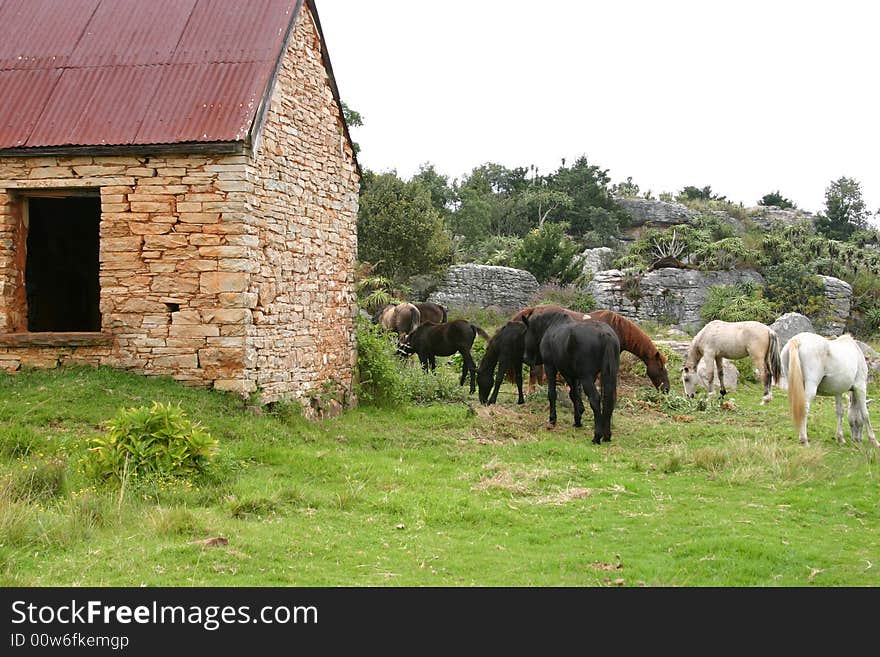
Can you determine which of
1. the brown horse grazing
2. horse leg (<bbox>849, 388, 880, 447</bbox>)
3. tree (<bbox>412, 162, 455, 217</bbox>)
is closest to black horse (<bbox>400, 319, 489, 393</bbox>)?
the brown horse grazing

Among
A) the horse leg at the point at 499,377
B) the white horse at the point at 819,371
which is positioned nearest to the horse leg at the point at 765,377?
the white horse at the point at 819,371

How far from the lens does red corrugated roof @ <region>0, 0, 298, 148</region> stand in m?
11.2

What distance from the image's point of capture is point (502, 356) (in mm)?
14828

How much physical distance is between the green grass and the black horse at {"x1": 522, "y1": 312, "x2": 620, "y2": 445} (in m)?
0.47

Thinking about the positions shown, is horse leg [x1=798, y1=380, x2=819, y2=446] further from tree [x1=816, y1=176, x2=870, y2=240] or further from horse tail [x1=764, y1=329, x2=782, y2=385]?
tree [x1=816, y1=176, x2=870, y2=240]

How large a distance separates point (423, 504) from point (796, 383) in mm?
5993

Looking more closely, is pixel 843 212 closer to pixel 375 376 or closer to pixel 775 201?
pixel 775 201

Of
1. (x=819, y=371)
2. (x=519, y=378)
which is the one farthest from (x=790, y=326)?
(x=819, y=371)

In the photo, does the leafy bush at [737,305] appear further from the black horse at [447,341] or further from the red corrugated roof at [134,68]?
the red corrugated roof at [134,68]

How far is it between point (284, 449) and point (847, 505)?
20.2 ft

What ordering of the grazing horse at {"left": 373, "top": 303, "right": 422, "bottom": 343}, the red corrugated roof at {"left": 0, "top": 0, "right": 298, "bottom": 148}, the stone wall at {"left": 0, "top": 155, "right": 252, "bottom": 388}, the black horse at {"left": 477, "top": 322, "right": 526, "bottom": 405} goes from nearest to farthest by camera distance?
the stone wall at {"left": 0, "top": 155, "right": 252, "bottom": 388} < the red corrugated roof at {"left": 0, "top": 0, "right": 298, "bottom": 148} < the black horse at {"left": 477, "top": 322, "right": 526, "bottom": 405} < the grazing horse at {"left": 373, "top": 303, "right": 422, "bottom": 343}

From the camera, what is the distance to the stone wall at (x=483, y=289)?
2989 cm

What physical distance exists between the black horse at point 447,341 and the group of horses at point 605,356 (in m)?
0.02

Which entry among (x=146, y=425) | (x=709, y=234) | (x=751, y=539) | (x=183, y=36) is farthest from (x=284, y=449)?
(x=709, y=234)
